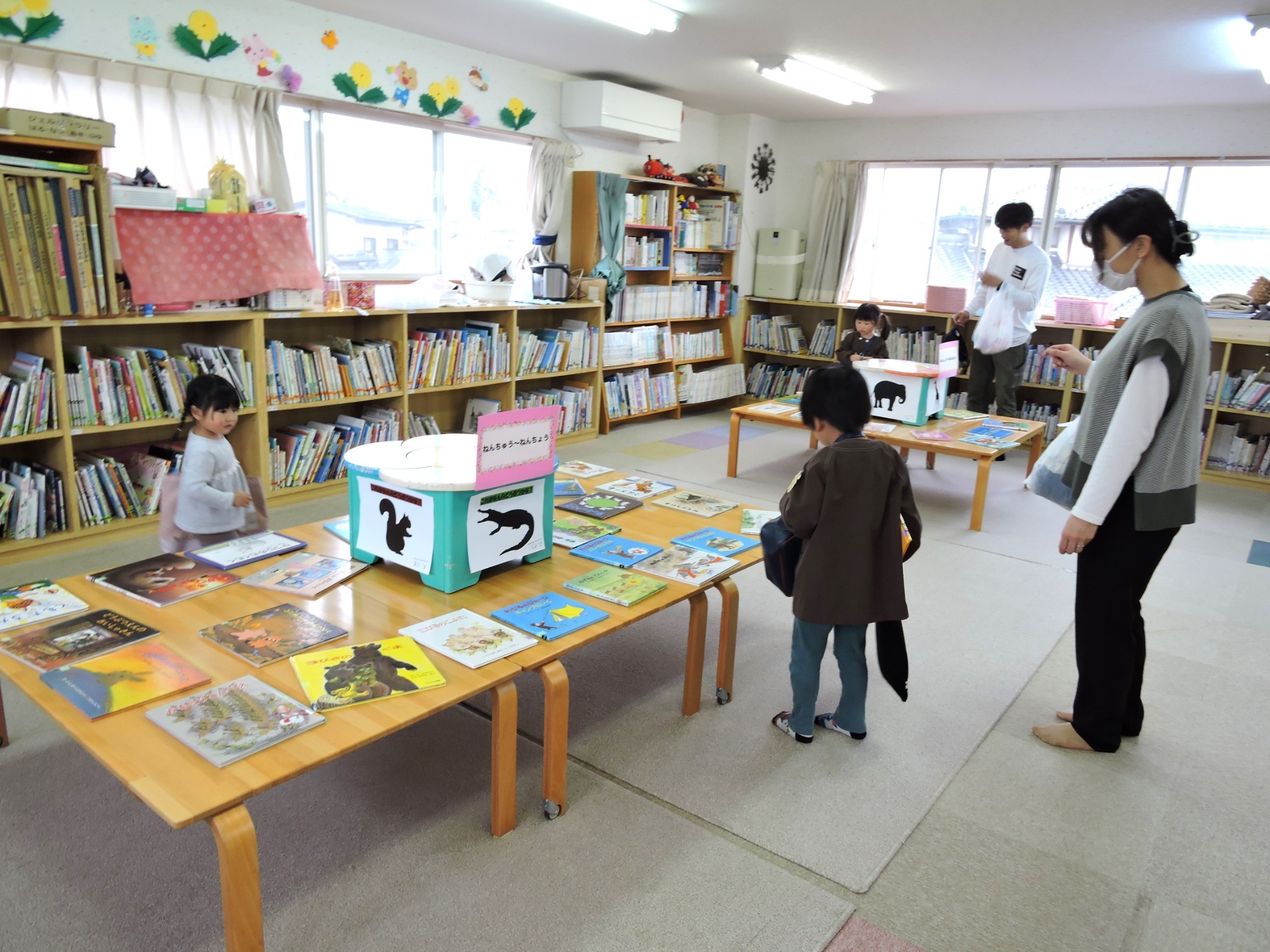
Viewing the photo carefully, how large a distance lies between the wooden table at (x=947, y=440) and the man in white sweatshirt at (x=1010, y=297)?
586 millimetres

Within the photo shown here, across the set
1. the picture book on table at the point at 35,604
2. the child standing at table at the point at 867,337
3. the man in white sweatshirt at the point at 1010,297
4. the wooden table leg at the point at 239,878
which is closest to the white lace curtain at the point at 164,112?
the picture book on table at the point at 35,604

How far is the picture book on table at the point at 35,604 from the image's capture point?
1.84 m

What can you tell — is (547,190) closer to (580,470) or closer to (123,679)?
(580,470)

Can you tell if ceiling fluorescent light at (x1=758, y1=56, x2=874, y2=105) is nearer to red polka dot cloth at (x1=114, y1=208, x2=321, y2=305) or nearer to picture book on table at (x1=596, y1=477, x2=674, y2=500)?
red polka dot cloth at (x1=114, y1=208, x2=321, y2=305)

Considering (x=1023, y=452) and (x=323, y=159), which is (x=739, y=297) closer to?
(x=1023, y=452)

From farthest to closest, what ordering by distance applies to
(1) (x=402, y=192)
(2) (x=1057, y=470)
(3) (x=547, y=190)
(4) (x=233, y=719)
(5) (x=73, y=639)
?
(3) (x=547, y=190) → (1) (x=402, y=192) → (2) (x=1057, y=470) → (5) (x=73, y=639) → (4) (x=233, y=719)

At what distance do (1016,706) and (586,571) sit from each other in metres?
1.38

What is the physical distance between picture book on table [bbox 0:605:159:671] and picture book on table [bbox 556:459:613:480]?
159 centimetres

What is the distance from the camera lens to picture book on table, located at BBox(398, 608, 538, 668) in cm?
178

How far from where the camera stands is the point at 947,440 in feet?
14.6

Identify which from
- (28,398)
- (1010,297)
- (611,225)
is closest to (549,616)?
(28,398)

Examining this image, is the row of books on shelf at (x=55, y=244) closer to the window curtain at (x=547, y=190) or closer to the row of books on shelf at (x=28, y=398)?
the row of books on shelf at (x=28, y=398)

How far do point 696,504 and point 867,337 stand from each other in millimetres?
3119

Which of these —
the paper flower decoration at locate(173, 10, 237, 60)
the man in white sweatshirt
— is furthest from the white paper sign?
the man in white sweatshirt
